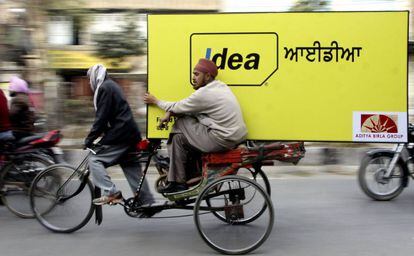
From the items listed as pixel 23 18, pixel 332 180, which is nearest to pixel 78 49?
pixel 23 18

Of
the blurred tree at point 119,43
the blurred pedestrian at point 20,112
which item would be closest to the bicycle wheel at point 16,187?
the blurred pedestrian at point 20,112

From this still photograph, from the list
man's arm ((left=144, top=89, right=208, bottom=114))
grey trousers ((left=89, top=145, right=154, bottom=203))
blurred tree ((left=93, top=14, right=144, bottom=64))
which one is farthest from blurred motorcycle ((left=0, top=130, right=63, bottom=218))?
blurred tree ((left=93, top=14, right=144, bottom=64))

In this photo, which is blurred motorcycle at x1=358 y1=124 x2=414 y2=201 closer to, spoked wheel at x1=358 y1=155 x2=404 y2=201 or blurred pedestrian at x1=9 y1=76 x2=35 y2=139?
spoked wheel at x1=358 y1=155 x2=404 y2=201

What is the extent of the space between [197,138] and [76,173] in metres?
Answer: 1.25

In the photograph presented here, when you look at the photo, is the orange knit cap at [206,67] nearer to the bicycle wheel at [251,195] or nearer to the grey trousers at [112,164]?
the bicycle wheel at [251,195]

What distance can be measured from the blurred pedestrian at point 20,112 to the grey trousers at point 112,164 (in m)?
1.52

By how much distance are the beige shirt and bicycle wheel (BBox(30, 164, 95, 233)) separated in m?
1.21

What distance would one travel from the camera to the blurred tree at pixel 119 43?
934 centimetres

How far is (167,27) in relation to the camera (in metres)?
4.57

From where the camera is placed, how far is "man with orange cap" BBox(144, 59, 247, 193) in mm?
4430

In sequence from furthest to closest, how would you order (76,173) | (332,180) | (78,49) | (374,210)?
(78,49), (332,180), (374,210), (76,173)

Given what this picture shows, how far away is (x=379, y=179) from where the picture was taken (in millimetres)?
6250

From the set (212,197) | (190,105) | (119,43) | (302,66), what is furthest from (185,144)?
(119,43)

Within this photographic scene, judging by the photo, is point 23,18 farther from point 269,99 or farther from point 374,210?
point 374,210
